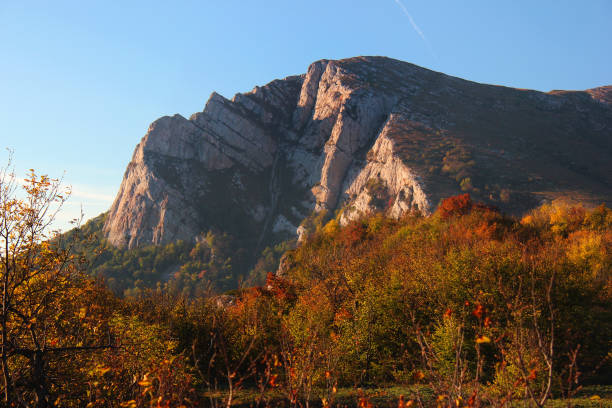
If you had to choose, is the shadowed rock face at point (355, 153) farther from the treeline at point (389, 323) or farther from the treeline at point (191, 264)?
the treeline at point (389, 323)

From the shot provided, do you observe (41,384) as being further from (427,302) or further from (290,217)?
(290,217)

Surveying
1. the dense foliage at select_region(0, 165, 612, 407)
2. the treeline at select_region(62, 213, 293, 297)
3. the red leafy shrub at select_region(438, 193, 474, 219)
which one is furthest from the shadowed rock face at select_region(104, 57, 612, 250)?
the dense foliage at select_region(0, 165, 612, 407)

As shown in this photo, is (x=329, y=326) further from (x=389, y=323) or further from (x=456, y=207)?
(x=456, y=207)

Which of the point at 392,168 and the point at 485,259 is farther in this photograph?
the point at 392,168

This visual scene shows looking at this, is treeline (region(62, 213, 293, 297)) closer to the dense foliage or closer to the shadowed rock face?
the shadowed rock face

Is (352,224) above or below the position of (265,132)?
below

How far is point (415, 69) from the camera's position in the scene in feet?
566

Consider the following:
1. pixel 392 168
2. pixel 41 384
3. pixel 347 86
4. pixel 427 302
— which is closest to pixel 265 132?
Result: pixel 347 86

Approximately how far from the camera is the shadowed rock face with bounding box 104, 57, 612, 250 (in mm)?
96438

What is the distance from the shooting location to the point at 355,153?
430 ft

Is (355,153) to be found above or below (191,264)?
above

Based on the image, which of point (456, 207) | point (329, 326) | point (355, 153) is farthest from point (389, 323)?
point (355, 153)

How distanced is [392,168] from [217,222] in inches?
2667

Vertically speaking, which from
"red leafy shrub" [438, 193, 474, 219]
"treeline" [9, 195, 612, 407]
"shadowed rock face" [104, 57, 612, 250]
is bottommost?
"treeline" [9, 195, 612, 407]
